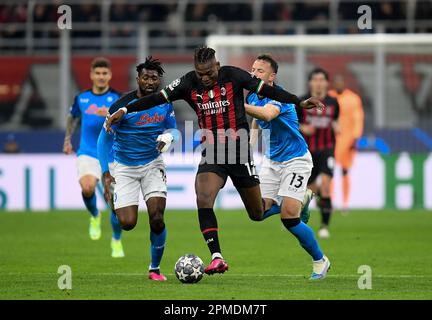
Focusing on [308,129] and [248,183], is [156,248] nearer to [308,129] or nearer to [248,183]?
[248,183]

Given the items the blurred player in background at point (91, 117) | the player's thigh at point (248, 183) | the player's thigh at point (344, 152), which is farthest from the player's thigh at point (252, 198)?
the player's thigh at point (344, 152)

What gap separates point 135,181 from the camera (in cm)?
1152

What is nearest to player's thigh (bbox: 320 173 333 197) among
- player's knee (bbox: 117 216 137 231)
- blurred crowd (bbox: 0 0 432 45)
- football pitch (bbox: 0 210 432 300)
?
football pitch (bbox: 0 210 432 300)

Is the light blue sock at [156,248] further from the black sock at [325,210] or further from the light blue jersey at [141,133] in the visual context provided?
the black sock at [325,210]

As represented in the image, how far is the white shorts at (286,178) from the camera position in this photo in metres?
→ 11.2

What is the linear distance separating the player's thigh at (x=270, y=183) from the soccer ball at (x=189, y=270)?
171 centimetres

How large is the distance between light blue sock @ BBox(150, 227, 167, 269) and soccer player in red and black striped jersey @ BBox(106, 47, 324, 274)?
0.75 metres

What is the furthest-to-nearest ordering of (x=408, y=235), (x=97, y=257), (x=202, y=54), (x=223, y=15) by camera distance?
(x=223, y=15), (x=408, y=235), (x=97, y=257), (x=202, y=54)

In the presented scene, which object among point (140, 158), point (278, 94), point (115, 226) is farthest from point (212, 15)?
point (278, 94)

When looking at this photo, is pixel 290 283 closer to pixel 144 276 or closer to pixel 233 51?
pixel 144 276

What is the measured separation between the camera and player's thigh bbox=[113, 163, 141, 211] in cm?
1143

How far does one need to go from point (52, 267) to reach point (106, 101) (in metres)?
3.59

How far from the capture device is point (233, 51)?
925 inches

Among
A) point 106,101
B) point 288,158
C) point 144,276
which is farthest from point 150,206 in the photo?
point 106,101
